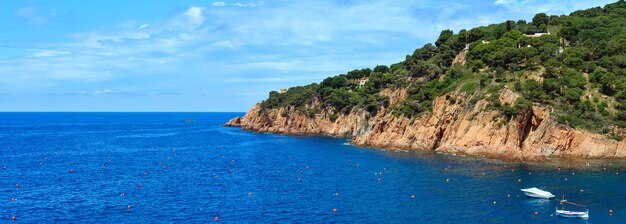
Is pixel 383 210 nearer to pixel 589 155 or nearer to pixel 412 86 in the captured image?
pixel 589 155

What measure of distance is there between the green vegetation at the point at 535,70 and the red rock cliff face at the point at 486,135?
178 cm

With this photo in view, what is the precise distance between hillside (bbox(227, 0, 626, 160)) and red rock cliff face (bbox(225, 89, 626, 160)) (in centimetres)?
19

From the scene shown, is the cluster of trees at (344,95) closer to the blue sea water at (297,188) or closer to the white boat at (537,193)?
the blue sea water at (297,188)

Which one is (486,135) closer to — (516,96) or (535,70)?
(516,96)

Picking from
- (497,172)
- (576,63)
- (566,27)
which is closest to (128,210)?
(497,172)

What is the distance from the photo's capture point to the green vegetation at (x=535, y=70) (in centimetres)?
10444

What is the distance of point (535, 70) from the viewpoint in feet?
370

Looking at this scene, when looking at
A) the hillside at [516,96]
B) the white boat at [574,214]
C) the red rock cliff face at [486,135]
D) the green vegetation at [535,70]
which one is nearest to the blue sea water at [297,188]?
the white boat at [574,214]

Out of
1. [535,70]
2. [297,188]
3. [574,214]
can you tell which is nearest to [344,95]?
[535,70]

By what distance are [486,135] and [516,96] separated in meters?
10.3

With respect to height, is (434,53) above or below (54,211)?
above

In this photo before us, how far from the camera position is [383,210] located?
58906 millimetres

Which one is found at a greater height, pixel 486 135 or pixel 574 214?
pixel 486 135

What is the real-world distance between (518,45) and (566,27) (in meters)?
15.4
